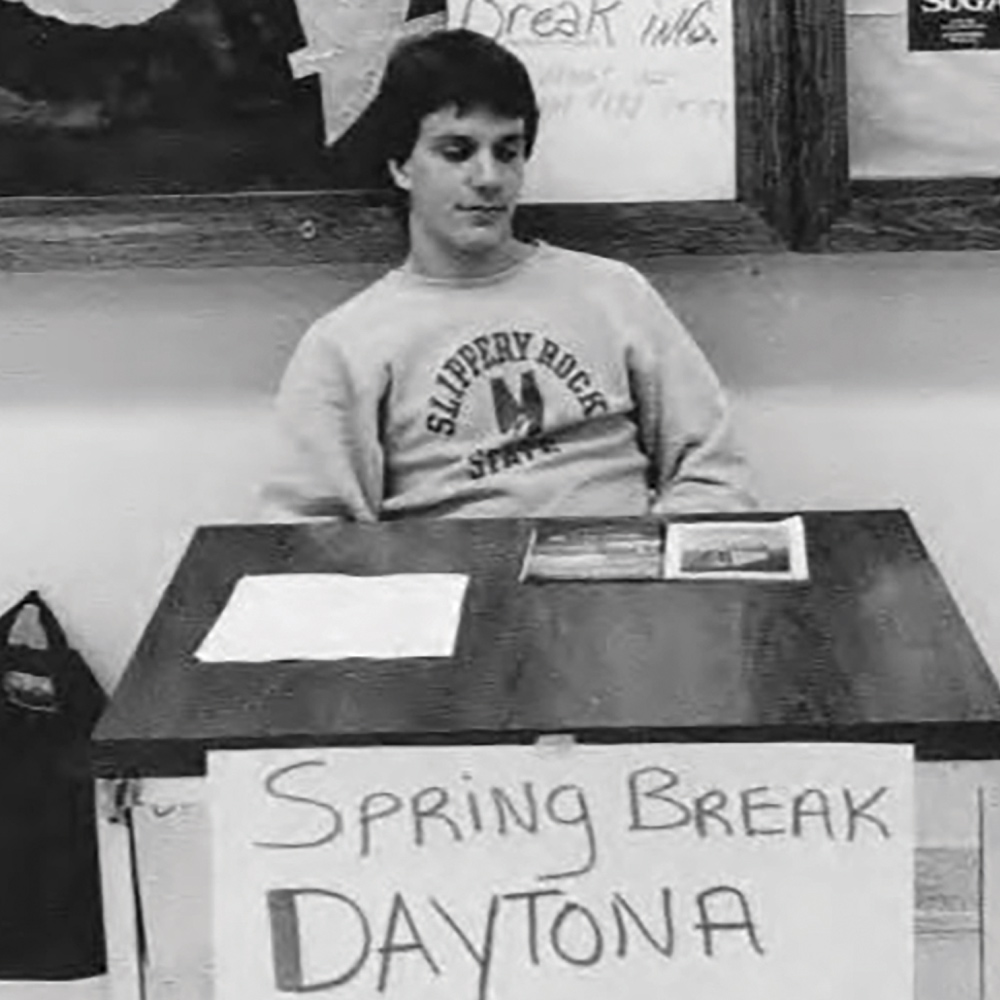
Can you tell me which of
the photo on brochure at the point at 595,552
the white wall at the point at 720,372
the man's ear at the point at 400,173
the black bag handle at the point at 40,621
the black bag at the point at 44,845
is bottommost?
the black bag at the point at 44,845

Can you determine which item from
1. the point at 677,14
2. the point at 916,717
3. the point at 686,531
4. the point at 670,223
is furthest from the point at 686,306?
the point at 916,717

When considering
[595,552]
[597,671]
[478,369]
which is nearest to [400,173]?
[478,369]

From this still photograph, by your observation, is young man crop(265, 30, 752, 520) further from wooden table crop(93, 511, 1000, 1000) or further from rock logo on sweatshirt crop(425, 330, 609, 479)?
wooden table crop(93, 511, 1000, 1000)

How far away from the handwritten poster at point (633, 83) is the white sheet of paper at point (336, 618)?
85 centimetres

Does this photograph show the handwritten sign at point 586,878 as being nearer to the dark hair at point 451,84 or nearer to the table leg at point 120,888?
the table leg at point 120,888

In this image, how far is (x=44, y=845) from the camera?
2.41m

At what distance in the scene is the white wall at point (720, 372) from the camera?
8.01ft

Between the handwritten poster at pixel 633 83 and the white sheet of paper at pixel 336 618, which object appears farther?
the handwritten poster at pixel 633 83

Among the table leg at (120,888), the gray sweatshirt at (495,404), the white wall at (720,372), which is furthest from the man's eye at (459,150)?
the table leg at (120,888)

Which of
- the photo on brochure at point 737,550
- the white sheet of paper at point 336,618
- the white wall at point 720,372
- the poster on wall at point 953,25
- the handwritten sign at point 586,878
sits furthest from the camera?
the white wall at point 720,372

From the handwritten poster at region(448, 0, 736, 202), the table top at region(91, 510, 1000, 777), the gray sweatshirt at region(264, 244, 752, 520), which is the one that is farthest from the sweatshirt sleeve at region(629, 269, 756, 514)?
the table top at region(91, 510, 1000, 777)

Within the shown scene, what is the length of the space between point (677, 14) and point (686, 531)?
2.53 ft

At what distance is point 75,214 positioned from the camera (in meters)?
2.39

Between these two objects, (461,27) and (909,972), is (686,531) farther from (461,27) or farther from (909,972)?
(461,27)
